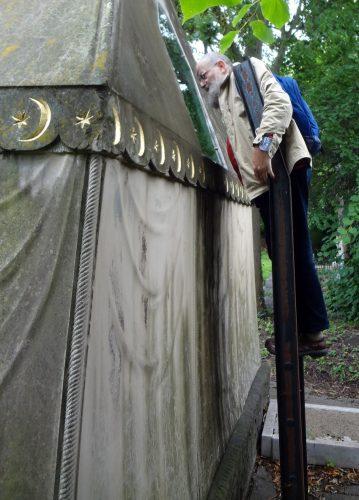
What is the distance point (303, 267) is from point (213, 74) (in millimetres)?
1208

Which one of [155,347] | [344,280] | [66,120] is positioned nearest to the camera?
[66,120]

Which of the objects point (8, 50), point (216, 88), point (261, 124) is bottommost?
point (8, 50)

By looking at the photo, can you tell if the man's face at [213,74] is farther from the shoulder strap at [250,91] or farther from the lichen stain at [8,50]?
the lichen stain at [8,50]

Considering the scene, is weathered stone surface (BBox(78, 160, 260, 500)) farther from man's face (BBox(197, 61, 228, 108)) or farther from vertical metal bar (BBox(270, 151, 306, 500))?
man's face (BBox(197, 61, 228, 108))

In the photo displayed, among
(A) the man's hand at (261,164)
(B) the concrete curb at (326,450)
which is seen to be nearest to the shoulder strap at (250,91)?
(A) the man's hand at (261,164)

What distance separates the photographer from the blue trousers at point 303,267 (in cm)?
317

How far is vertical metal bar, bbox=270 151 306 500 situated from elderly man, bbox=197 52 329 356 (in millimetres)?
136

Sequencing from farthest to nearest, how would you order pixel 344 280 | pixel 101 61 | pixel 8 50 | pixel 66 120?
pixel 344 280 → pixel 8 50 → pixel 101 61 → pixel 66 120

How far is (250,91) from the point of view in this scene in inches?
116

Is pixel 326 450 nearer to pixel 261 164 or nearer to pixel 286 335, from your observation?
pixel 286 335

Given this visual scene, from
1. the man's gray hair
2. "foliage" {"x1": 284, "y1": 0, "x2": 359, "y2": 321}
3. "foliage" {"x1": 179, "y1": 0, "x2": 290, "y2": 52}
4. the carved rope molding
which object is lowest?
the carved rope molding

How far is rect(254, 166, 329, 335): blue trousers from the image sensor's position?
3.17 meters

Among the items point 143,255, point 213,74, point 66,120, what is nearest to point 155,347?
point 143,255

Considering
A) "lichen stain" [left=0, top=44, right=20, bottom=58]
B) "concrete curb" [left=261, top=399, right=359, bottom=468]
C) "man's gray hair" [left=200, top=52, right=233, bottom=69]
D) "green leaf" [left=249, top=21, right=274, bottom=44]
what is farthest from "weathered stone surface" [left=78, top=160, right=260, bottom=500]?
"green leaf" [left=249, top=21, right=274, bottom=44]
